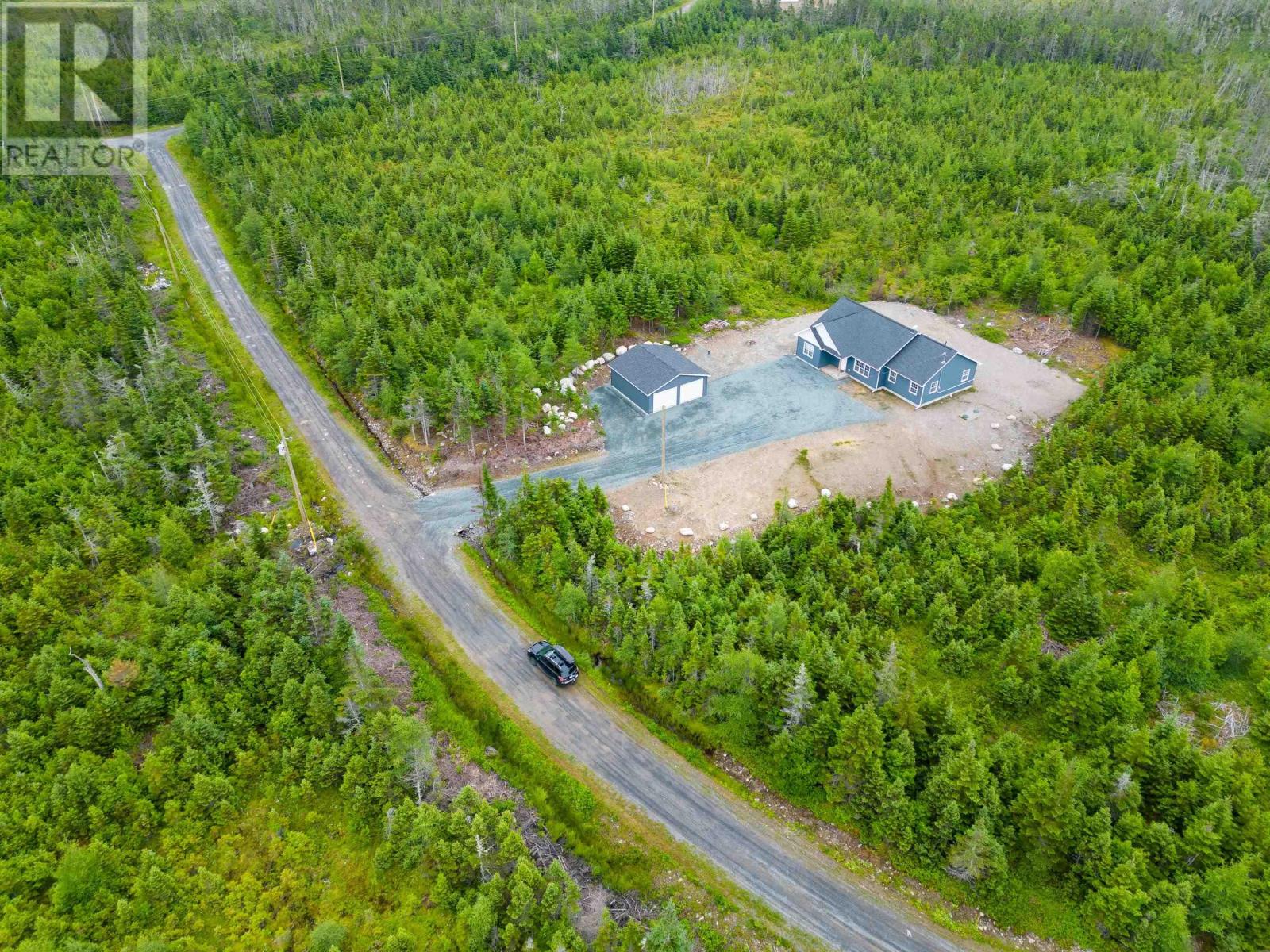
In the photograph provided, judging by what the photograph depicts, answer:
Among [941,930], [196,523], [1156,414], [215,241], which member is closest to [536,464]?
[196,523]

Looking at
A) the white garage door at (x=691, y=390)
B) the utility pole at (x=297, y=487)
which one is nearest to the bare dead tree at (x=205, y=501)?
the utility pole at (x=297, y=487)

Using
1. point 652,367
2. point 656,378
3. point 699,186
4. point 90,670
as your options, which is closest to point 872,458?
point 656,378

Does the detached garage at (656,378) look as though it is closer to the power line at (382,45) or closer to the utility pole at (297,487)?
the utility pole at (297,487)

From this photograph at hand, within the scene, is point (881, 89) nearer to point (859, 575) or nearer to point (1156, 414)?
point (1156, 414)

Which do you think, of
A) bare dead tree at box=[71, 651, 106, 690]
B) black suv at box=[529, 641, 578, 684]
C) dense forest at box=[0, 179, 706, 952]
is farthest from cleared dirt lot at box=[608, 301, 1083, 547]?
bare dead tree at box=[71, 651, 106, 690]

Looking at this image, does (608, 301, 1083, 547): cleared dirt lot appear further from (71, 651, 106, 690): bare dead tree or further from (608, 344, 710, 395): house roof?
(71, 651, 106, 690): bare dead tree
